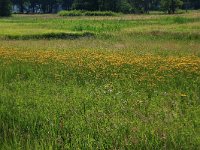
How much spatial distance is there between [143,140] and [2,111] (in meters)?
3.06

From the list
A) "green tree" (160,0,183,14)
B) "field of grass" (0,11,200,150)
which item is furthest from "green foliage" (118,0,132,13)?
"field of grass" (0,11,200,150)

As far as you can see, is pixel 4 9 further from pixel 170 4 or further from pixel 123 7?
pixel 170 4

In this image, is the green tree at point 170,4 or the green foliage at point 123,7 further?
the green foliage at point 123,7

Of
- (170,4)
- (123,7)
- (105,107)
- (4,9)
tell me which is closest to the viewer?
(105,107)

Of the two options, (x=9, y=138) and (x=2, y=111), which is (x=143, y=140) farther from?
(x=2, y=111)

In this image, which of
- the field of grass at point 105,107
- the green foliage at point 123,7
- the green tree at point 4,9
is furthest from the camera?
the green foliage at point 123,7

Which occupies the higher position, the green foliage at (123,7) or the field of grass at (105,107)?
the green foliage at (123,7)

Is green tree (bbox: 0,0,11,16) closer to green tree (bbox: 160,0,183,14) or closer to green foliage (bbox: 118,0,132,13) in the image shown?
green foliage (bbox: 118,0,132,13)

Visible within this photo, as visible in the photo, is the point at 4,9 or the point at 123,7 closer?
the point at 4,9

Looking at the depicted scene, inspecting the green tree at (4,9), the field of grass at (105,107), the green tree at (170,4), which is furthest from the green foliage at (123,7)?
the field of grass at (105,107)

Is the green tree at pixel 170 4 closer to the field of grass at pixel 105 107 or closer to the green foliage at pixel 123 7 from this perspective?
the green foliage at pixel 123 7

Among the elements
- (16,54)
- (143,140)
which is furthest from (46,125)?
(16,54)

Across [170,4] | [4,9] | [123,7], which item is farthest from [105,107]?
[123,7]

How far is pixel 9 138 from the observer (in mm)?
6152
